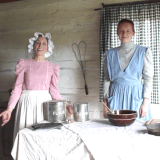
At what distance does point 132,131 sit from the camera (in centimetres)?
129

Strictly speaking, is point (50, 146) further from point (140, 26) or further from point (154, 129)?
point (140, 26)

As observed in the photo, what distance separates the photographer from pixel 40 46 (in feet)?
7.23

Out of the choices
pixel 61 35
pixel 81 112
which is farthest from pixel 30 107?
pixel 61 35

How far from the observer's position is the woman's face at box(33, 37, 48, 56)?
2.20 meters

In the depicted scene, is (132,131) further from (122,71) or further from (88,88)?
(88,88)

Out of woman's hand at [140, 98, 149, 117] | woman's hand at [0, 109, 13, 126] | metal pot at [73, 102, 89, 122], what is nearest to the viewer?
metal pot at [73, 102, 89, 122]

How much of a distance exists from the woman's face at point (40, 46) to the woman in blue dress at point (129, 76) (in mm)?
739

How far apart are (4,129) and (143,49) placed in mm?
2105

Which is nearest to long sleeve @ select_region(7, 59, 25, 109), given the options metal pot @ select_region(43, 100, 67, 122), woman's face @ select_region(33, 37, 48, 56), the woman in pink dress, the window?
the woman in pink dress

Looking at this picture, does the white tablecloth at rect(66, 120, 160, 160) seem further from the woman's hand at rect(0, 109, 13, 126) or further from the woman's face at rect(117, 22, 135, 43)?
the woman's face at rect(117, 22, 135, 43)

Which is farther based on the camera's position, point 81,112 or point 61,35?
point 61,35

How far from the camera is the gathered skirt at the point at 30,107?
6.68 feet

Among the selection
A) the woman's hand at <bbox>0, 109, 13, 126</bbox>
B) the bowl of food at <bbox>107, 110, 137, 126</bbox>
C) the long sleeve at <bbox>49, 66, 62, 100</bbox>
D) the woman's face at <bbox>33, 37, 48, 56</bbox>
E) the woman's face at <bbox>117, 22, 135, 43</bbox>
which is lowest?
the woman's hand at <bbox>0, 109, 13, 126</bbox>

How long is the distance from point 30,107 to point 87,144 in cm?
105
